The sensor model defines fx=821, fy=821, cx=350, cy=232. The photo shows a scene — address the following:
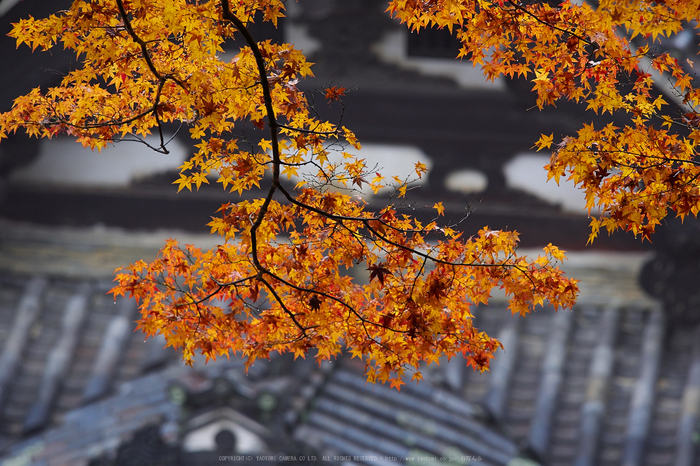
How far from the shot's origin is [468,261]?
13.1ft

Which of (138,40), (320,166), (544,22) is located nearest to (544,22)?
(544,22)

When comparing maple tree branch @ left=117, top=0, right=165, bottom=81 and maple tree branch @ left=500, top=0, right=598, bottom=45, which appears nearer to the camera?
maple tree branch @ left=117, top=0, right=165, bottom=81

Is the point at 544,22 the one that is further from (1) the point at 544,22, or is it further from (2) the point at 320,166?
(2) the point at 320,166

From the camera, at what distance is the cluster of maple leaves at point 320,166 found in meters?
3.63

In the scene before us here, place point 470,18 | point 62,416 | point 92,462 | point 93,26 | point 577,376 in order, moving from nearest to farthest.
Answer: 1. point 93,26
2. point 470,18
3. point 92,462
4. point 62,416
5. point 577,376

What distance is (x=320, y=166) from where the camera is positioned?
12.3 ft

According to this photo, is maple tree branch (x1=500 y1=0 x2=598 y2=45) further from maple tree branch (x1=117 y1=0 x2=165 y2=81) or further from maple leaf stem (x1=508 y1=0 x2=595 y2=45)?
maple tree branch (x1=117 y1=0 x2=165 y2=81)

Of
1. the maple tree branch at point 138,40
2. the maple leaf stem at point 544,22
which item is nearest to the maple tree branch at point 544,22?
the maple leaf stem at point 544,22

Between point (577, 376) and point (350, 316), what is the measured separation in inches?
161

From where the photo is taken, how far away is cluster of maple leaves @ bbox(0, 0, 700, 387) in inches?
143

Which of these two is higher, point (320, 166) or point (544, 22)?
point (544, 22)

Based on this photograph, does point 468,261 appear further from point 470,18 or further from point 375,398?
point 375,398

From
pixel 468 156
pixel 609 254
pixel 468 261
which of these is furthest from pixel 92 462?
pixel 609 254

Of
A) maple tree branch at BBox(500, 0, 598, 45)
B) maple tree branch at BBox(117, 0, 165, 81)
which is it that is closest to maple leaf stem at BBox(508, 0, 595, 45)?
maple tree branch at BBox(500, 0, 598, 45)
